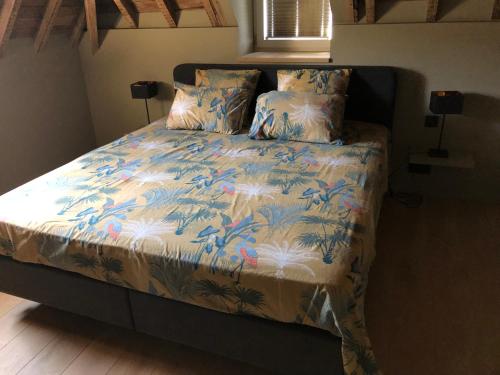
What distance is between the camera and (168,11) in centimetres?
320

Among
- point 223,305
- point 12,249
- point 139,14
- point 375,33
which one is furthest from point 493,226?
point 139,14

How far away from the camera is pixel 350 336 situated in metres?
1.36

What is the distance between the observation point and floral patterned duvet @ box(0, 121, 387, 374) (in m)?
1.41

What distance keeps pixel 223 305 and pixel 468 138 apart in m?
2.32

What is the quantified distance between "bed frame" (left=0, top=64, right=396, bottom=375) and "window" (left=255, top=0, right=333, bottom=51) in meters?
2.47

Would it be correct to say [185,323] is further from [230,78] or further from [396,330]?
[230,78]

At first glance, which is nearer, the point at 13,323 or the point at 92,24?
the point at 13,323

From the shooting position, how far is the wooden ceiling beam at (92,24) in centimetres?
327

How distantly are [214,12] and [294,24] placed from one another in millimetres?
662

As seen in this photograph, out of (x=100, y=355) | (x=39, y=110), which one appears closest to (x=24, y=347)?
(x=100, y=355)

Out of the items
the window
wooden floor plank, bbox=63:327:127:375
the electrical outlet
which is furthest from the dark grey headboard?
wooden floor plank, bbox=63:327:127:375

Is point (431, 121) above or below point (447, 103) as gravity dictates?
below

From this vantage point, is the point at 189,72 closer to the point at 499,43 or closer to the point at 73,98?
the point at 73,98

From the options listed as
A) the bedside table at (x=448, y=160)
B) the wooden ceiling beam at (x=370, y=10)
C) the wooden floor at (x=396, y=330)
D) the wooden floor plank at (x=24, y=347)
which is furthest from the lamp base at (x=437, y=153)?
the wooden floor plank at (x=24, y=347)
